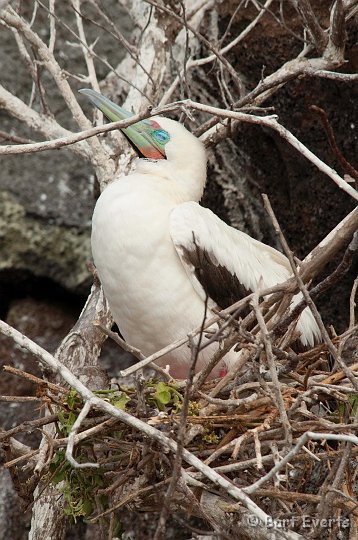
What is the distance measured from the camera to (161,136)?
5355mm

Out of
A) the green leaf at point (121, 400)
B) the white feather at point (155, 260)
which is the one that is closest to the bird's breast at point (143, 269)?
the white feather at point (155, 260)

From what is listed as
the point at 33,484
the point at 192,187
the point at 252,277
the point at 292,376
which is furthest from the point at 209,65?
the point at 33,484

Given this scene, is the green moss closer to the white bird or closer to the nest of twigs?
the white bird

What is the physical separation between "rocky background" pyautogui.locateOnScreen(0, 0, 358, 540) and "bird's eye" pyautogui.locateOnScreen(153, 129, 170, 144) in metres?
0.60

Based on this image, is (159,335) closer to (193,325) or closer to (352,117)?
(193,325)

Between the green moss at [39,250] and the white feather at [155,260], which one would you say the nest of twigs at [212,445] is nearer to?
the white feather at [155,260]

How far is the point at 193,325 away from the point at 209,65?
7.66ft

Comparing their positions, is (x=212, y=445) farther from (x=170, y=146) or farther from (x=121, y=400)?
(x=170, y=146)

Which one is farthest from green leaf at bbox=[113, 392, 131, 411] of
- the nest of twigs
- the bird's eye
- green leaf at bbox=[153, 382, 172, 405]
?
the bird's eye

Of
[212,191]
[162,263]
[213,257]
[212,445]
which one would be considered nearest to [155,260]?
[162,263]

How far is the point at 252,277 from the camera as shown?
503cm

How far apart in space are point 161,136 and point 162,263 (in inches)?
33.1

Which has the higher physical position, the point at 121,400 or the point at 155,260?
the point at 155,260

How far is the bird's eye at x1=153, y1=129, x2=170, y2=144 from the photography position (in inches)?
211
